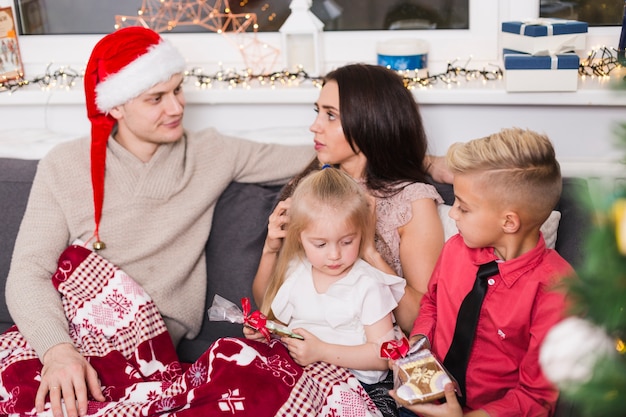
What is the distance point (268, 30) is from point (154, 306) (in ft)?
3.69

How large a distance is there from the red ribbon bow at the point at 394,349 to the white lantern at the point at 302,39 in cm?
120

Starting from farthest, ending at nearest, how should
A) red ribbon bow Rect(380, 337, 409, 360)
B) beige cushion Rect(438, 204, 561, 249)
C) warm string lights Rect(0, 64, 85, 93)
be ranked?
1. warm string lights Rect(0, 64, 85, 93)
2. beige cushion Rect(438, 204, 561, 249)
3. red ribbon bow Rect(380, 337, 409, 360)

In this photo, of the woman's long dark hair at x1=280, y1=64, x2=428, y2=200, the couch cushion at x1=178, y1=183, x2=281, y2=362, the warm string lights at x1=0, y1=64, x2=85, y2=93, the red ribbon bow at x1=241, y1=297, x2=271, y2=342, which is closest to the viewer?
the red ribbon bow at x1=241, y1=297, x2=271, y2=342

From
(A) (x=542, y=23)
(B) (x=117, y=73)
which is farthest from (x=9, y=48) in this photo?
(A) (x=542, y=23)

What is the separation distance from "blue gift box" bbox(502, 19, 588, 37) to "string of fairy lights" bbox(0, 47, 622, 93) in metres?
0.14

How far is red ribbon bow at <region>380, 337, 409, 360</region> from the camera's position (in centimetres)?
159

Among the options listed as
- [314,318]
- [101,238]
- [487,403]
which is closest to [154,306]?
[101,238]

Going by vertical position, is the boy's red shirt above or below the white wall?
below

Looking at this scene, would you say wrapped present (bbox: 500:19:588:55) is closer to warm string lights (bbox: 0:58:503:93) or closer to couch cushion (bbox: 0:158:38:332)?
warm string lights (bbox: 0:58:503:93)

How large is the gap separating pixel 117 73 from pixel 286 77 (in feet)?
2.07

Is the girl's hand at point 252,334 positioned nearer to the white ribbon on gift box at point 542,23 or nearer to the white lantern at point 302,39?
the white lantern at point 302,39

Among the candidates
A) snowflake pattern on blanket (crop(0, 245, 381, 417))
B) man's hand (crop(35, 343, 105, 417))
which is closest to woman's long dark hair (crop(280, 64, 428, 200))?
snowflake pattern on blanket (crop(0, 245, 381, 417))

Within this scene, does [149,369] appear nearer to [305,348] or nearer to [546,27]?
[305,348]

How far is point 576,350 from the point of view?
0.66m
